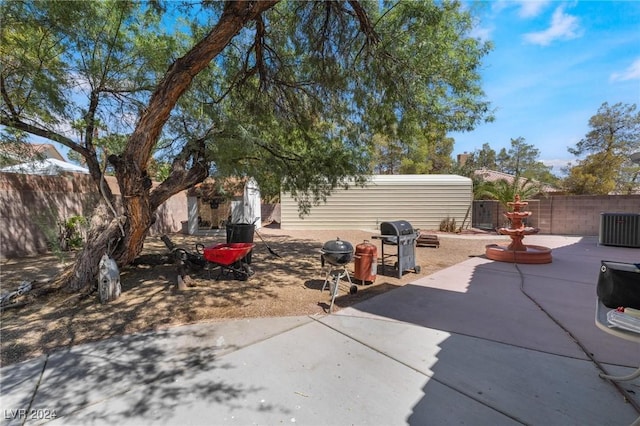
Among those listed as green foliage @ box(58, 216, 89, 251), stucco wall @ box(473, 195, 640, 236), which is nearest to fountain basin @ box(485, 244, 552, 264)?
stucco wall @ box(473, 195, 640, 236)

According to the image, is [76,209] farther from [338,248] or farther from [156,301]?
[338,248]

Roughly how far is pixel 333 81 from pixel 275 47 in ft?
4.51

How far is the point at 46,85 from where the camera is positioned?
4.96 meters

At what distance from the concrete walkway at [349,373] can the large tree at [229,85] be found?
9.02ft

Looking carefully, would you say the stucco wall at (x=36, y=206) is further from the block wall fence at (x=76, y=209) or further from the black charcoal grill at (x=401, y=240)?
the black charcoal grill at (x=401, y=240)

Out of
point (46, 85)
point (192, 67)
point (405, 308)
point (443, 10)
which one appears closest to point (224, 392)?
point (405, 308)

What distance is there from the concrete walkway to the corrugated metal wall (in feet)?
33.5

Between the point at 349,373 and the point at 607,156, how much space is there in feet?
73.0

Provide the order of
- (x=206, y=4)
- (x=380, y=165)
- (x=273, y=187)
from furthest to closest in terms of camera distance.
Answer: (x=380, y=165) → (x=273, y=187) → (x=206, y=4)

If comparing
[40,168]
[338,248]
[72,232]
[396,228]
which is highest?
[40,168]

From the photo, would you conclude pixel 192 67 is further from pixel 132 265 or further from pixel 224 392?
pixel 132 265

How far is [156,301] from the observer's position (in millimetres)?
4535

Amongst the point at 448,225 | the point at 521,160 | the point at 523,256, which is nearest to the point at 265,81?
the point at 523,256

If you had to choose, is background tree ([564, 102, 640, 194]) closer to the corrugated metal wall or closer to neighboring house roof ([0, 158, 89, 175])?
the corrugated metal wall
